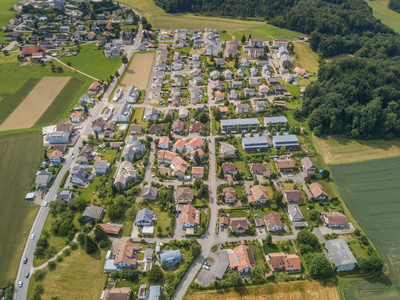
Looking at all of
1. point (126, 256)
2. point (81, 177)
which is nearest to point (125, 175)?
point (81, 177)

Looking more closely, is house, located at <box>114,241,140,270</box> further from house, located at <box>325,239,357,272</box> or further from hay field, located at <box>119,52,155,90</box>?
Result: hay field, located at <box>119,52,155,90</box>

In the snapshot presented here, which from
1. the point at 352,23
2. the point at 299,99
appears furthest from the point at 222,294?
the point at 352,23

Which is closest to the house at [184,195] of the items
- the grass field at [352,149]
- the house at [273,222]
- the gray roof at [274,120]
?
the house at [273,222]

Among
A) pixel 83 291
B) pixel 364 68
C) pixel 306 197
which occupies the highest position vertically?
pixel 364 68

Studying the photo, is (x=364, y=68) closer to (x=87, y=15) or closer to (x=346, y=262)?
(x=346, y=262)

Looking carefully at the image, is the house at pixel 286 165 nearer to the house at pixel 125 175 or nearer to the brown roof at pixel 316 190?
the brown roof at pixel 316 190

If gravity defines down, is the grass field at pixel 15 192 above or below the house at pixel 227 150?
below
